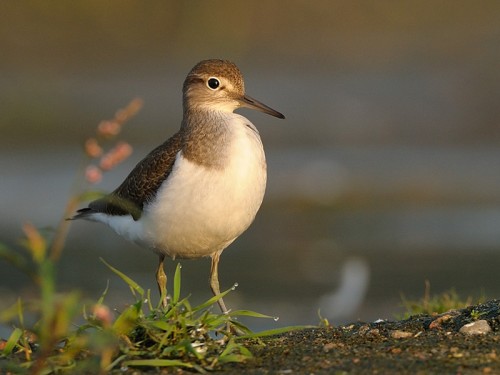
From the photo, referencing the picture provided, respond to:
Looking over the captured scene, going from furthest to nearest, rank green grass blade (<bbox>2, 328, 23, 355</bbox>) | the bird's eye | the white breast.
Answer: the bird's eye, the white breast, green grass blade (<bbox>2, 328, 23, 355</bbox>)

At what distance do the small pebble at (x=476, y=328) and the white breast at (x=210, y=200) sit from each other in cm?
168

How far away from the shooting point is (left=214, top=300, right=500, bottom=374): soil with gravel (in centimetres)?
465

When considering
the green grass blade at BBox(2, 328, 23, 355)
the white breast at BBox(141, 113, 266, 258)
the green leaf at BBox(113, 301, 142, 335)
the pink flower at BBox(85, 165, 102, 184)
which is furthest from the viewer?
the white breast at BBox(141, 113, 266, 258)

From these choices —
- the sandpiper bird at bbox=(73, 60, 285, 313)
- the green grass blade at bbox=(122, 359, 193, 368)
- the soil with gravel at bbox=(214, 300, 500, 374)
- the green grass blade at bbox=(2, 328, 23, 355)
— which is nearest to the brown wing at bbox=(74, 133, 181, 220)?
the sandpiper bird at bbox=(73, 60, 285, 313)

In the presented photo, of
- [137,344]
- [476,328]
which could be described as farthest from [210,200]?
[476,328]

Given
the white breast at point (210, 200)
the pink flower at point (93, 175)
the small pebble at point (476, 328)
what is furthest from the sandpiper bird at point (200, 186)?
the pink flower at point (93, 175)

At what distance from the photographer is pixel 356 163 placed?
1534cm

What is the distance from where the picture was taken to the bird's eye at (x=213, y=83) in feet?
23.7

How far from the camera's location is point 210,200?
6371mm

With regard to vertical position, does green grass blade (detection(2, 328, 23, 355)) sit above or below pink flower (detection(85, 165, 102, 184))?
below

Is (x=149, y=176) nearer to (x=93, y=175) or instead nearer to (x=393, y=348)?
(x=393, y=348)

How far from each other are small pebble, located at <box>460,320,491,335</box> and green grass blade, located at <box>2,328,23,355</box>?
83.9 inches

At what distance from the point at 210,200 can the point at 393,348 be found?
1.76 meters

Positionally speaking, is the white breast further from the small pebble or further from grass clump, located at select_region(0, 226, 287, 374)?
the small pebble
